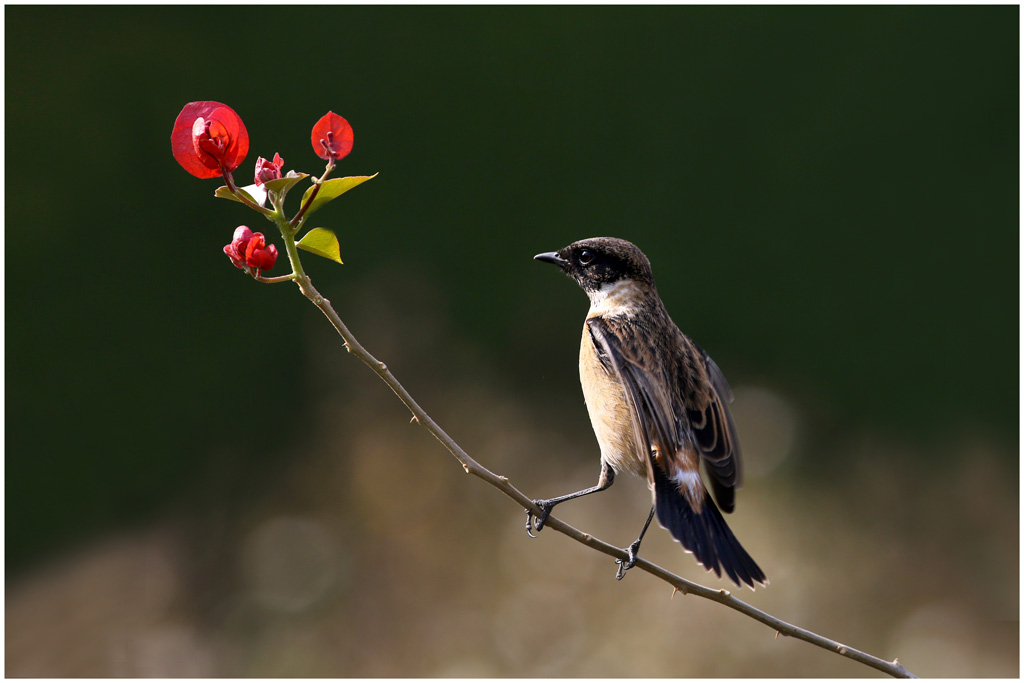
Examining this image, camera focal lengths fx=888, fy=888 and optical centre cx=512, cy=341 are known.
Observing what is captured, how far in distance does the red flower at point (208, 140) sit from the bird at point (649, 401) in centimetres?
101

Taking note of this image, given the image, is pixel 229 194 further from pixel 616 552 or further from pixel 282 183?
pixel 616 552

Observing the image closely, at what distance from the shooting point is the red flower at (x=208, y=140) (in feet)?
5.23

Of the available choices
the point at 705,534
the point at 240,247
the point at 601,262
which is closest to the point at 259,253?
the point at 240,247

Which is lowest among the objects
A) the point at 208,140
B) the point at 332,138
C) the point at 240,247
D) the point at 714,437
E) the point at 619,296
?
the point at 240,247

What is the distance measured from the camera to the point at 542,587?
5188 millimetres

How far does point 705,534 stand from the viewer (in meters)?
2.42

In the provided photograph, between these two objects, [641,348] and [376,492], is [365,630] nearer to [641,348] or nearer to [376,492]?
[376,492]

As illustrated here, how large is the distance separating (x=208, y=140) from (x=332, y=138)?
22 cm

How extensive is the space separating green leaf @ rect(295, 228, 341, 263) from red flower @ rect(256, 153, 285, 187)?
120mm

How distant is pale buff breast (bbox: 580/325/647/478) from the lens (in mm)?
2518

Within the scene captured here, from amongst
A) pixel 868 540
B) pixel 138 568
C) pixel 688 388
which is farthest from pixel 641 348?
pixel 138 568

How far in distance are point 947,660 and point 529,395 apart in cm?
298

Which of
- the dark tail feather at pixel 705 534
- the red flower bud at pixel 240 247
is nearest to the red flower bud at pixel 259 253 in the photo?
the red flower bud at pixel 240 247

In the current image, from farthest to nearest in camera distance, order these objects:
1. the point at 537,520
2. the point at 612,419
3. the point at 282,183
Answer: the point at 612,419 → the point at 537,520 → the point at 282,183
